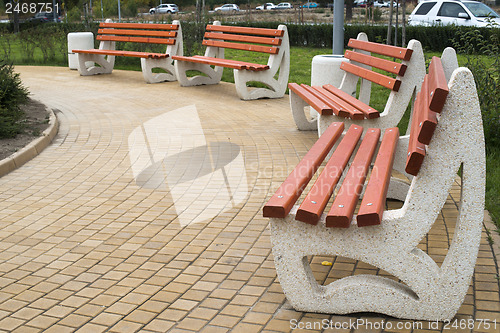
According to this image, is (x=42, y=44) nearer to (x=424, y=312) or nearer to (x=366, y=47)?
(x=366, y=47)

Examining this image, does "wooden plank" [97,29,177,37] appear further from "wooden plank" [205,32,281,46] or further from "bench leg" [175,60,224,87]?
"wooden plank" [205,32,281,46]

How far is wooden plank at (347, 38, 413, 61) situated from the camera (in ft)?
17.7

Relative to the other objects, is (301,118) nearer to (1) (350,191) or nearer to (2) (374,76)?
(2) (374,76)

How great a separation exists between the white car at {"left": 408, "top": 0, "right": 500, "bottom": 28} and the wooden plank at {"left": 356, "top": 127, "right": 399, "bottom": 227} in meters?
17.4

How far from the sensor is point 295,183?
3.35 meters

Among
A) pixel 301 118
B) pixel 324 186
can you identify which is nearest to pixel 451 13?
pixel 301 118

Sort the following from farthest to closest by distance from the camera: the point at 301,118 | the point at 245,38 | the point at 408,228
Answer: the point at 245,38
the point at 301,118
the point at 408,228

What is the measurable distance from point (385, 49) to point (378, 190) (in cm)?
307

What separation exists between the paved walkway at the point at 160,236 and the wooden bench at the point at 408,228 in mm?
126

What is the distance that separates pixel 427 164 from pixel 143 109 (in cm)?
657

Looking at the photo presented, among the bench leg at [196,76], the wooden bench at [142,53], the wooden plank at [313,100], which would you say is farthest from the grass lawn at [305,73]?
the wooden plank at [313,100]

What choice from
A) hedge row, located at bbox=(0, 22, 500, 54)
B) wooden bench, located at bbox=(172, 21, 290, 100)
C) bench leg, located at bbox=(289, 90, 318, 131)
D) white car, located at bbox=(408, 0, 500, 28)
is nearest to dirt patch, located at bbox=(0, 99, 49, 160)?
wooden bench, located at bbox=(172, 21, 290, 100)

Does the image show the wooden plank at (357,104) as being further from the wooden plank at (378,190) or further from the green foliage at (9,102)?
the green foliage at (9,102)

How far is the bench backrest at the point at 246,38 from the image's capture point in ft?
31.4
